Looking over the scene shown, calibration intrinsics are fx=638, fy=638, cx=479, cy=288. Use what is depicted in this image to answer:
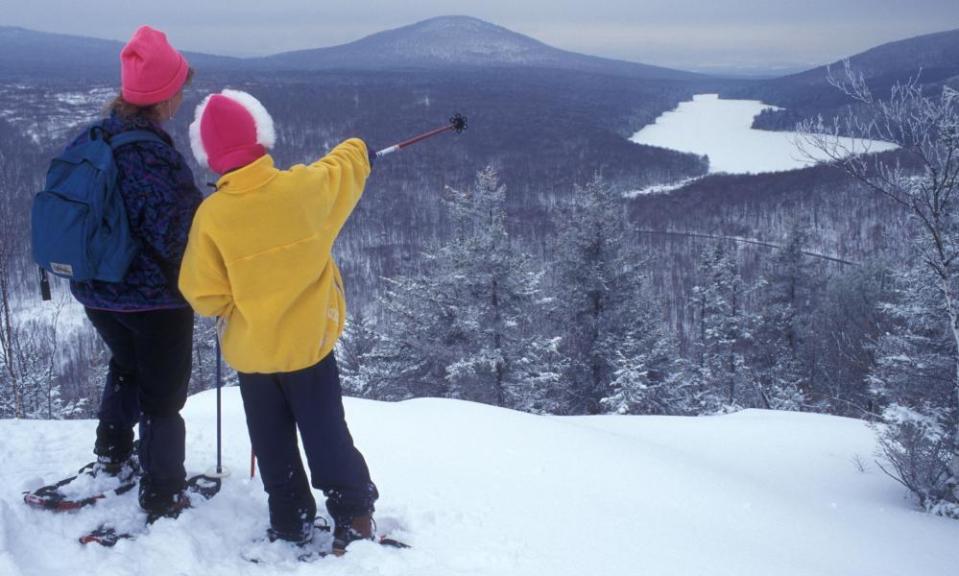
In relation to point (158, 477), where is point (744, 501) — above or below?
below

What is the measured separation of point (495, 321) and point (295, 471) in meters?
14.2

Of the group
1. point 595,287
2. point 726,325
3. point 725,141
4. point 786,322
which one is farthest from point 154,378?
point 725,141

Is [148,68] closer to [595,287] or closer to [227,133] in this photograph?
[227,133]

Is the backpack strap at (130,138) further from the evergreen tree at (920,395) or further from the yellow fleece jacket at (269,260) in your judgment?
the evergreen tree at (920,395)

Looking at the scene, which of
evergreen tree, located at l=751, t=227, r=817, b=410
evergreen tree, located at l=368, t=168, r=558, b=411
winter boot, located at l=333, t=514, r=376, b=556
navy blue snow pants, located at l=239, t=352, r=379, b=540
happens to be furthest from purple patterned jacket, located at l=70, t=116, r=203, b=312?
evergreen tree, located at l=751, t=227, r=817, b=410

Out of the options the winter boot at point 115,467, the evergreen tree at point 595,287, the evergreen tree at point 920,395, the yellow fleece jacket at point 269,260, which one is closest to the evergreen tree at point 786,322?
the evergreen tree at point 920,395

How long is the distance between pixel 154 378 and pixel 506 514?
1785 millimetres

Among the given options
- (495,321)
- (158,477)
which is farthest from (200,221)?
(495,321)

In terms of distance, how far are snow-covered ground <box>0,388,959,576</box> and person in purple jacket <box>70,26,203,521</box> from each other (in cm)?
34

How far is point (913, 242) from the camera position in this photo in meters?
8.18

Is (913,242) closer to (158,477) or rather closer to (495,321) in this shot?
(158,477)

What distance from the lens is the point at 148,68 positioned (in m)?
2.42

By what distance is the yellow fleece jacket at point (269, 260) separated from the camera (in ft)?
7.47

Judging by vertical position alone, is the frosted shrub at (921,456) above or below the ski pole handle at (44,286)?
below
